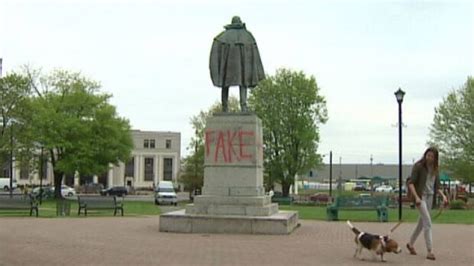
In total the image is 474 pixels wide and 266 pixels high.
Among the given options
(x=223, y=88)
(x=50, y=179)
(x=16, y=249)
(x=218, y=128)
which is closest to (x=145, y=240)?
(x=16, y=249)

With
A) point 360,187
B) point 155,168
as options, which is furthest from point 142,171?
point 360,187

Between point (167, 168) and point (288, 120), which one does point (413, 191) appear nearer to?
point (288, 120)

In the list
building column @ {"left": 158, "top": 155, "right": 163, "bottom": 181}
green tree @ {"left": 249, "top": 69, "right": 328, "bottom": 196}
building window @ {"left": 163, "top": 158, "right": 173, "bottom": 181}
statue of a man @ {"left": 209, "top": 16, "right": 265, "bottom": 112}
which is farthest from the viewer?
building window @ {"left": 163, "top": 158, "right": 173, "bottom": 181}

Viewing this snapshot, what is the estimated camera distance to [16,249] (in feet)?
40.1

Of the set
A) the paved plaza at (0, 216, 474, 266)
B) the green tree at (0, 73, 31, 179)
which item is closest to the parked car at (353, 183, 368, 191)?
the green tree at (0, 73, 31, 179)

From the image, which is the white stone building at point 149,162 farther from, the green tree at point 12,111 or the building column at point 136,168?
the green tree at point 12,111

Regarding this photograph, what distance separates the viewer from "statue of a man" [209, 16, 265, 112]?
18297mm

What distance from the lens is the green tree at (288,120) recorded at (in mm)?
54875

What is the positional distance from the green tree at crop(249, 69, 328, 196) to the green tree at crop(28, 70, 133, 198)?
1077cm

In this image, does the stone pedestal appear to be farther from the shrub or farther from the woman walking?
the shrub

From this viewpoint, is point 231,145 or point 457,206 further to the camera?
point 457,206

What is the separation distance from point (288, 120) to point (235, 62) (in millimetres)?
36696

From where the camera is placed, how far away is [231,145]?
17.6m

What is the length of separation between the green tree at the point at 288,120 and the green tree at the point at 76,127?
10770mm
